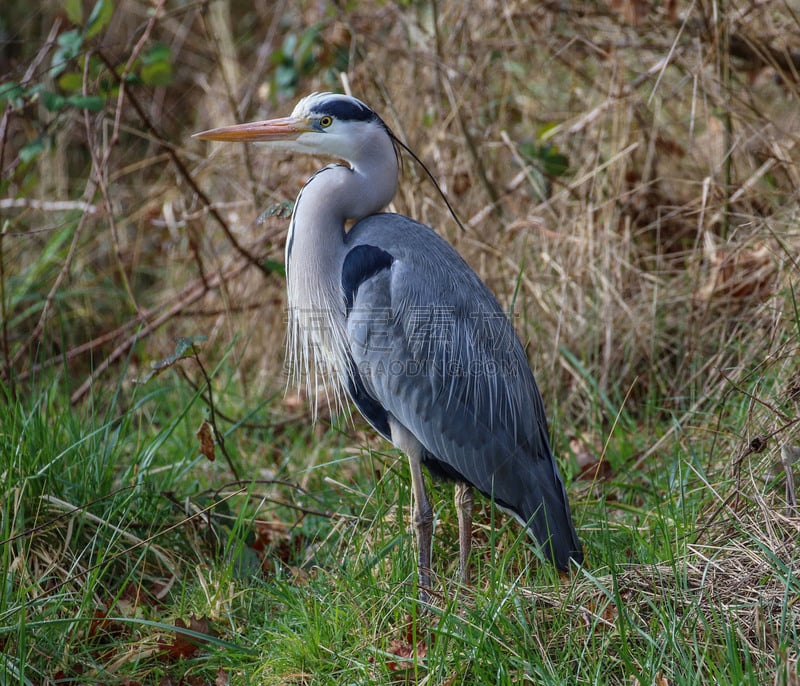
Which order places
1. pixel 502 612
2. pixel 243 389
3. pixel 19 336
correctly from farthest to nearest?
pixel 19 336, pixel 243 389, pixel 502 612

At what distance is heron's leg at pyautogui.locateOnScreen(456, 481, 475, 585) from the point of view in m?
3.02

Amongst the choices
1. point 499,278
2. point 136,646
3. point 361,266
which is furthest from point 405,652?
point 499,278

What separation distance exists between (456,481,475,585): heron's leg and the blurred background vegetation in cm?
25

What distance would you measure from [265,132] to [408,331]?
0.95 metres

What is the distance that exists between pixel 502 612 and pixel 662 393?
1993mm

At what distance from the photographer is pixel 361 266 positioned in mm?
3221

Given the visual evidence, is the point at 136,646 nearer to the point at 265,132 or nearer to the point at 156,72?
the point at 265,132

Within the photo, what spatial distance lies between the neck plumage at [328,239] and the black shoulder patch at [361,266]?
0.06 m

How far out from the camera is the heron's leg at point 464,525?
119 inches

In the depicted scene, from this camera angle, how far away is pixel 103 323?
587 centimetres

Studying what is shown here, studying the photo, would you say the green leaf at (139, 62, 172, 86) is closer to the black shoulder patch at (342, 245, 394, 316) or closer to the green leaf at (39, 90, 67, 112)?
the green leaf at (39, 90, 67, 112)

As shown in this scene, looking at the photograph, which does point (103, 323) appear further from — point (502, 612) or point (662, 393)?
point (502, 612)

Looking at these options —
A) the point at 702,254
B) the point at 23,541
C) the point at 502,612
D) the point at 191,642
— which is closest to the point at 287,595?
the point at 191,642

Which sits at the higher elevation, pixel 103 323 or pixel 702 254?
pixel 702 254
